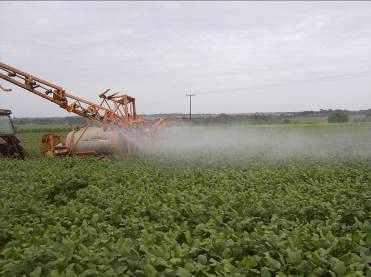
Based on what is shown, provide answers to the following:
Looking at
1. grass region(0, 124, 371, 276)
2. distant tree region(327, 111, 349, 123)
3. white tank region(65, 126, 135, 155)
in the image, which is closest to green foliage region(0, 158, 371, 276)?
grass region(0, 124, 371, 276)

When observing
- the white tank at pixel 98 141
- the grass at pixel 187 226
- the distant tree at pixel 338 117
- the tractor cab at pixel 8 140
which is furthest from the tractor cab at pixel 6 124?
Result: the distant tree at pixel 338 117

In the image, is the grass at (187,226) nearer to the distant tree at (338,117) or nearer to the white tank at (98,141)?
the white tank at (98,141)

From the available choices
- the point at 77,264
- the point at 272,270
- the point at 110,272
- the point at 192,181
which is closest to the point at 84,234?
the point at 77,264

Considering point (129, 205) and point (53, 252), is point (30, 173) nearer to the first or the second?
point (129, 205)

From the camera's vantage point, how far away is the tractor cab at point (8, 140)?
20.9 metres

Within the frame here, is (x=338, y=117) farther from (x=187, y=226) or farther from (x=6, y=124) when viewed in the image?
(x=187, y=226)

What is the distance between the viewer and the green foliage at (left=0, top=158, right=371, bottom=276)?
4.21 m

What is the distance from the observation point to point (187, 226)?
5914mm

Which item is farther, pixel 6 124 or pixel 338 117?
pixel 338 117

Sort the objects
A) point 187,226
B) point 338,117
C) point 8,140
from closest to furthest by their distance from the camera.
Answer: point 187,226
point 8,140
point 338,117

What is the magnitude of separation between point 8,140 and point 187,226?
1706cm

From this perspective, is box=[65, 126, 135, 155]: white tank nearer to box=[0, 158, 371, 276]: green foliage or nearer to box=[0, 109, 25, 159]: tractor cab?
box=[0, 109, 25, 159]: tractor cab

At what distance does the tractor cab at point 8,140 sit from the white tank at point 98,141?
2.95 meters

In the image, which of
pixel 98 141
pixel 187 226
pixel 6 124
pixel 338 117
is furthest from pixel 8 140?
pixel 338 117
